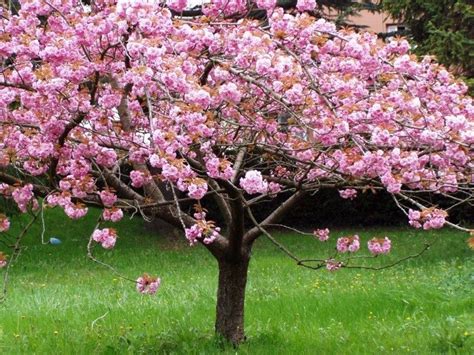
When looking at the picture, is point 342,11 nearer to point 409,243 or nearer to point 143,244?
point 409,243

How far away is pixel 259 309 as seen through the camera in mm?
7020

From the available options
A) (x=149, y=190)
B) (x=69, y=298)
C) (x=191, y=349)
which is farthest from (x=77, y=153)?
(x=69, y=298)

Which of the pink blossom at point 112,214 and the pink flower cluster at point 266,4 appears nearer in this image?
the pink blossom at point 112,214

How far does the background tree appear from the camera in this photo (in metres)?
12.3

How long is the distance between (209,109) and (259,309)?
3.52 m

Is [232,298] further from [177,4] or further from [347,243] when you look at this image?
[177,4]

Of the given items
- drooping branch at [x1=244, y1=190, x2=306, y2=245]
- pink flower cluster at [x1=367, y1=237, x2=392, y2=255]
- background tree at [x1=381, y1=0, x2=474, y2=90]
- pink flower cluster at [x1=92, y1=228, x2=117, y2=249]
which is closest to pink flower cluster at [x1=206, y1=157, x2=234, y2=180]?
pink flower cluster at [x1=92, y1=228, x2=117, y2=249]

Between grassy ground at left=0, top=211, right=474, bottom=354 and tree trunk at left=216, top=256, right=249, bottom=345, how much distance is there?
0.41ft

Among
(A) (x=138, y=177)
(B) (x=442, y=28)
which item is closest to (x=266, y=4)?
(A) (x=138, y=177)

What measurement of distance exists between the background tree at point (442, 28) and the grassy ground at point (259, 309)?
3300mm

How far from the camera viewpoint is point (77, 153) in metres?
4.35

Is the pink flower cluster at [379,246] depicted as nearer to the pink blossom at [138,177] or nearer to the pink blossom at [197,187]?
the pink blossom at [138,177]

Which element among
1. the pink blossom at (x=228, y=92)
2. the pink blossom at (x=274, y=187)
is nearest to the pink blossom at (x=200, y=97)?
the pink blossom at (x=228, y=92)

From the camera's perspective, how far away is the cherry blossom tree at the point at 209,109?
3721mm
